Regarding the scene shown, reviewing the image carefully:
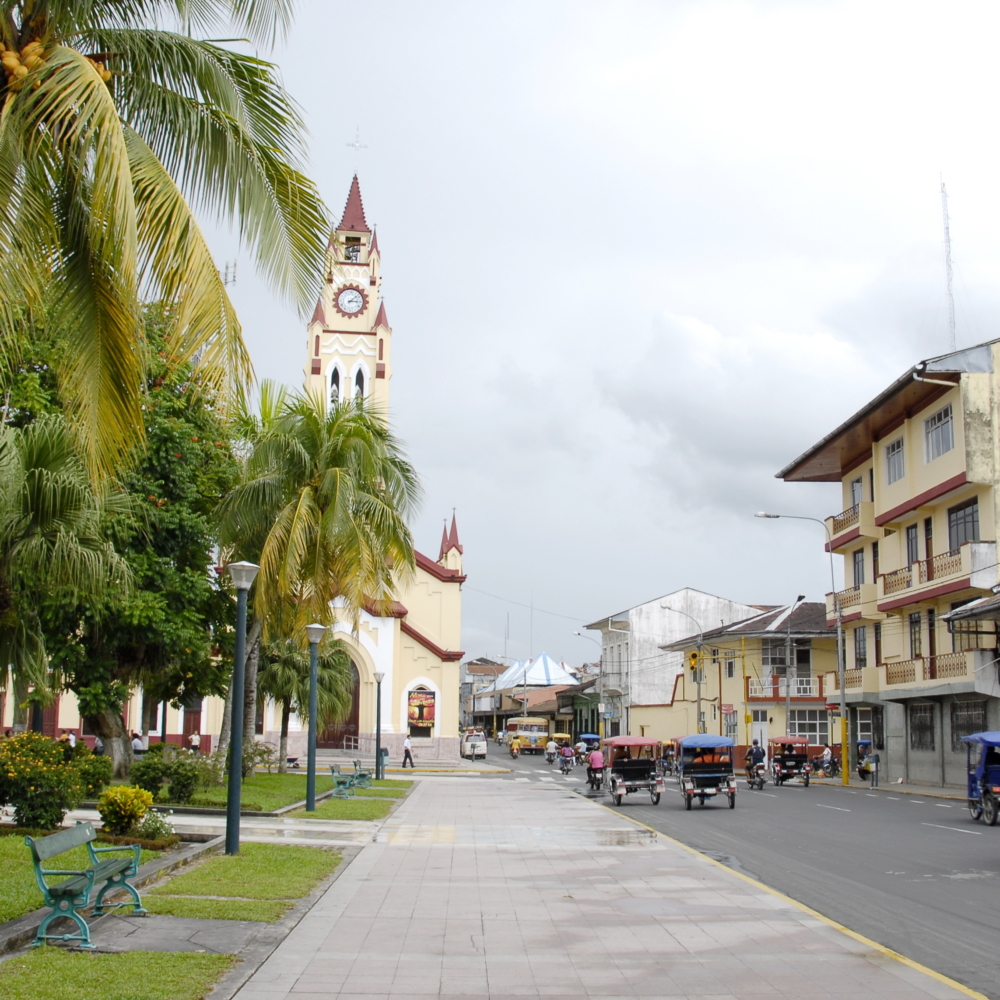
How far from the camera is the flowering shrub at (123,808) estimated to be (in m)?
14.5

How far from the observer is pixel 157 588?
1021 inches

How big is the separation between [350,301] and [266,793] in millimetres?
45695

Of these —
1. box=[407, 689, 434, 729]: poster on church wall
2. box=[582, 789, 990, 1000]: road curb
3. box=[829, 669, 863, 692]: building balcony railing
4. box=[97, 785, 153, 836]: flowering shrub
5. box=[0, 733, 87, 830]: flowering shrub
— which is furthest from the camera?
box=[407, 689, 434, 729]: poster on church wall

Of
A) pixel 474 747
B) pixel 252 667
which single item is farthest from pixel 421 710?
pixel 252 667

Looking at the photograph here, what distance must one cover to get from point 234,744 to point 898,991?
32.1 ft

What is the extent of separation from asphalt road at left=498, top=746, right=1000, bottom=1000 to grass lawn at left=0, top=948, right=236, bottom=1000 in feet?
17.5

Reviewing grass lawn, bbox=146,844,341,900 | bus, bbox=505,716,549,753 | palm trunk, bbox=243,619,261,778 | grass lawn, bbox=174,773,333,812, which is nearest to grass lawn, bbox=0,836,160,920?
grass lawn, bbox=146,844,341,900

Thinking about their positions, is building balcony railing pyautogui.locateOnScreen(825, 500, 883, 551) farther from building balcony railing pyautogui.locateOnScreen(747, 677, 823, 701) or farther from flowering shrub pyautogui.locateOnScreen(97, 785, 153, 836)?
flowering shrub pyautogui.locateOnScreen(97, 785, 153, 836)

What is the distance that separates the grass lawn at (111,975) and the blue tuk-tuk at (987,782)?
1885cm

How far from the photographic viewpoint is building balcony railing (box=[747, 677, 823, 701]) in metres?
59.6

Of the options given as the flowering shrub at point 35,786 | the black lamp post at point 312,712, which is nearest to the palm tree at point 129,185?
the flowering shrub at point 35,786

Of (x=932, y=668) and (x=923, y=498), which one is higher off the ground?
(x=923, y=498)

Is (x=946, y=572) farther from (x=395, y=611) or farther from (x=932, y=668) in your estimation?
(x=395, y=611)

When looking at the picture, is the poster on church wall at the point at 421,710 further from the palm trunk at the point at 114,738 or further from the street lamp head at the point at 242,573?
the street lamp head at the point at 242,573
